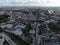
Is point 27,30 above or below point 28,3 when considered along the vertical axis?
A: below

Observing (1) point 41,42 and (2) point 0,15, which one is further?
(2) point 0,15

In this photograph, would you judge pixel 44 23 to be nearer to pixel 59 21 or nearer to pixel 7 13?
pixel 59 21

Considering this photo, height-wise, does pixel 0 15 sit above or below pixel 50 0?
below

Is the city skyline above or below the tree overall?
above

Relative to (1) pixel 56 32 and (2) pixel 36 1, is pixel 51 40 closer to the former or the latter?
(1) pixel 56 32

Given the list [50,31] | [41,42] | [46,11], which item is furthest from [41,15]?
[41,42]

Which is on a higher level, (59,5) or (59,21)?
(59,5)

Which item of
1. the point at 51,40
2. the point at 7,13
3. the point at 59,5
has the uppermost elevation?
the point at 59,5

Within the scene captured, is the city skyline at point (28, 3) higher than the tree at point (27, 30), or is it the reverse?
the city skyline at point (28, 3)

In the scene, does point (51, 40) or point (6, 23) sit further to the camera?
point (6, 23)
